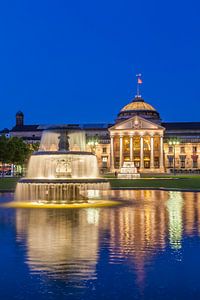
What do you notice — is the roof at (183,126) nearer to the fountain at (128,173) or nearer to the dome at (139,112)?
the dome at (139,112)

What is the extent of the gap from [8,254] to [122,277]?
3.60 metres

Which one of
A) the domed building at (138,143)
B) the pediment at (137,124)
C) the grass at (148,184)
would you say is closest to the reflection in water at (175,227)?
the grass at (148,184)

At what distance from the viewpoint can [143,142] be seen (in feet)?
457

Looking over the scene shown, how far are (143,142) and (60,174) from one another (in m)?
113

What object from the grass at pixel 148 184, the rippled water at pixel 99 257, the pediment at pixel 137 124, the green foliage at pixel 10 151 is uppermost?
the pediment at pixel 137 124

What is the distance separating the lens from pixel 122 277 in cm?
991

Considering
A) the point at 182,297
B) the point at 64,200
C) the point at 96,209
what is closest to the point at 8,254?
the point at 182,297

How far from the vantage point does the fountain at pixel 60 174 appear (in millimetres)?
26047

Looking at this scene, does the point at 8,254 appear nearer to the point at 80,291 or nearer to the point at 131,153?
the point at 80,291

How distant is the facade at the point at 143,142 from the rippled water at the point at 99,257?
359 feet

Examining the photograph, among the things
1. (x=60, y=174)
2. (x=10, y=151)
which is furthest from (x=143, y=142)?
(x=60, y=174)

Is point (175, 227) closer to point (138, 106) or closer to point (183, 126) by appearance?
point (138, 106)

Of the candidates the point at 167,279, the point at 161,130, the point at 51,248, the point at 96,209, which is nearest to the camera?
the point at 167,279

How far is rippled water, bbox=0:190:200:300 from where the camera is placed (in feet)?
29.7
